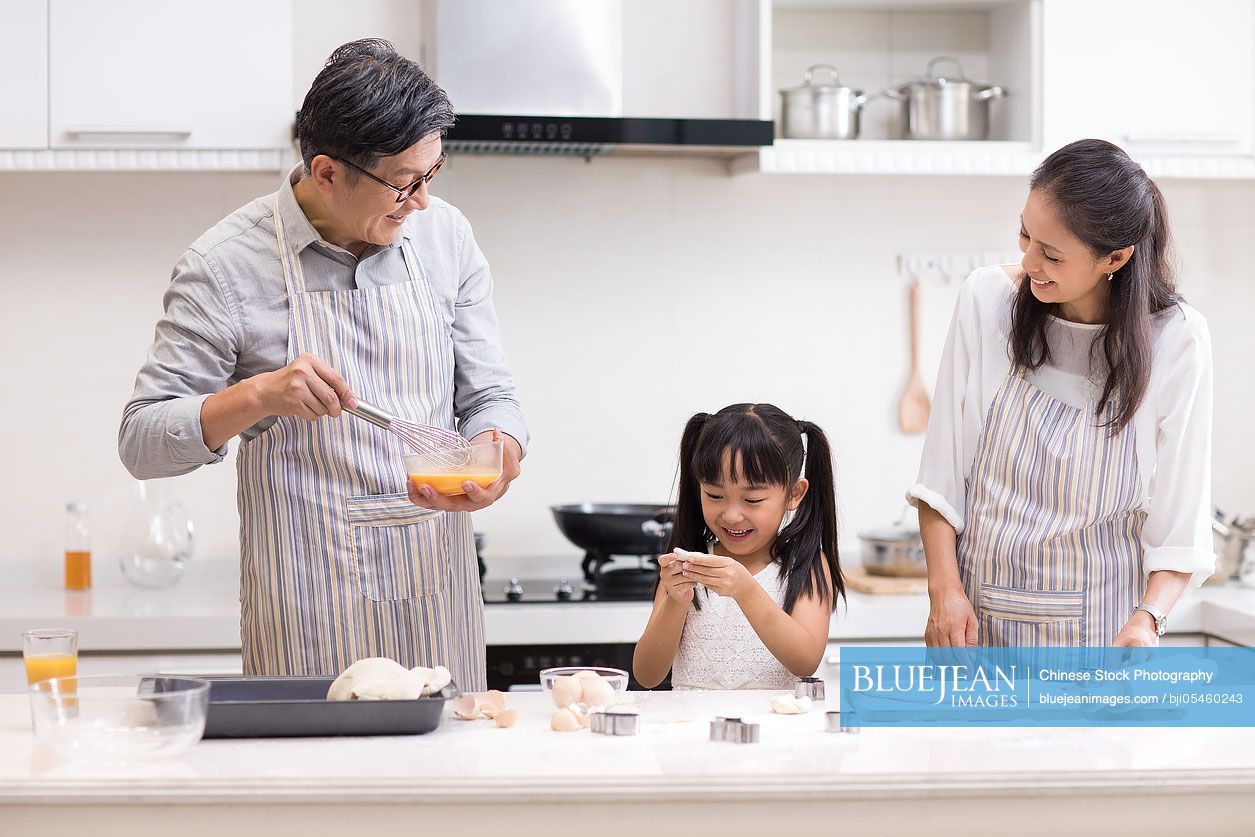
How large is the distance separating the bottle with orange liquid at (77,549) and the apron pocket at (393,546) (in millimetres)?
1458

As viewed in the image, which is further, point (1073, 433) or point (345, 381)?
point (1073, 433)

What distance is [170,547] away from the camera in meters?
2.87

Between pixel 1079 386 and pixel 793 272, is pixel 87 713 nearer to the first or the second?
pixel 1079 386

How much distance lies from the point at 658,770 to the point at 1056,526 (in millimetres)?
795

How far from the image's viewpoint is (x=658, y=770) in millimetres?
1206

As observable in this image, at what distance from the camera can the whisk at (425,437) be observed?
152 cm

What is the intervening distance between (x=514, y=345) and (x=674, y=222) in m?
0.50

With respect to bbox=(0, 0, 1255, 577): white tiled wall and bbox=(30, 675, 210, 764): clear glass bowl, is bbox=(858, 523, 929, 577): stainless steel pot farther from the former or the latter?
bbox=(30, 675, 210, 764): clear glass bowl

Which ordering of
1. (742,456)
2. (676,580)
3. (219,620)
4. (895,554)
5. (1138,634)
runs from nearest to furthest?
(1138,634) → (676,580) → (742,456) → (219,620) → (895,554)

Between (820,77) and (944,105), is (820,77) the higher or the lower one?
the higher one

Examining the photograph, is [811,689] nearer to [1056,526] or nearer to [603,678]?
[603,678]

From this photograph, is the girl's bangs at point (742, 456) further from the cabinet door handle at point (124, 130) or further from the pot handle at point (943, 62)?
the pot handle at point (943, 62)

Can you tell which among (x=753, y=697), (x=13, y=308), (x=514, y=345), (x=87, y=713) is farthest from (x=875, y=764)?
(x=13, y=308)

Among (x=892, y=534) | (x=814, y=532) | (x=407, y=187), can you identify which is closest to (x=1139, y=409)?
(x=814, y=532)
